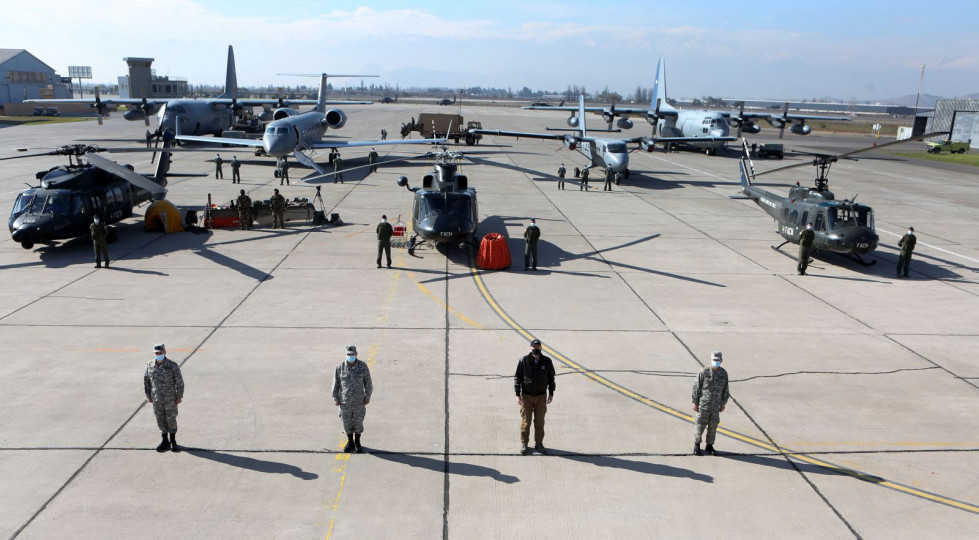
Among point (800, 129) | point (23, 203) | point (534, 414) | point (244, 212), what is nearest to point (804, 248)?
point (534, 414)

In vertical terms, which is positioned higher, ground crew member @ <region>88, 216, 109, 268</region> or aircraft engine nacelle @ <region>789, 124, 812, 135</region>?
aircraft engine nacelle @ <region>789, 124, 812, 135</region>

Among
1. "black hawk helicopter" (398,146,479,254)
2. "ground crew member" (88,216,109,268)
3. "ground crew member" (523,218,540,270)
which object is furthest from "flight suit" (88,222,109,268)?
"ground crew member" (523,218,540,270)

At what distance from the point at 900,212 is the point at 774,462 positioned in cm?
2691

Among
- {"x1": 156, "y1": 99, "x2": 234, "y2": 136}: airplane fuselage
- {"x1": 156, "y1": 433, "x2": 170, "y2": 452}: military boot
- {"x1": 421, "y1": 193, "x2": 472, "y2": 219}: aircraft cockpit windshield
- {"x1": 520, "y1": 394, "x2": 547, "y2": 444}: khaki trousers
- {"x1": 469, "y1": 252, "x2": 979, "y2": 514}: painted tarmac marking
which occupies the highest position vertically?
{"x1": 156, "y1": 99, "x2": 234, "y2": 136}: airplane fuselage

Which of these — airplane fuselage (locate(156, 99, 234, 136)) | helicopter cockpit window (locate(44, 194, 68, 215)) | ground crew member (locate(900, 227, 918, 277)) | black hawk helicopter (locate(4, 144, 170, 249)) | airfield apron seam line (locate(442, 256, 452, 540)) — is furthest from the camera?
airplane fuselage (locate(156, 99, 234, 136))

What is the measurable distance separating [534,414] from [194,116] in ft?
→ 150

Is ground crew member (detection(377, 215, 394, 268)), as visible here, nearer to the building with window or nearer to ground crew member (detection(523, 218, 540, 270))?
ground crew member (detection(523, 218, 540, 270))

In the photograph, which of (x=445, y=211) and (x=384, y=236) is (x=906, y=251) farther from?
(x=384, y=236)

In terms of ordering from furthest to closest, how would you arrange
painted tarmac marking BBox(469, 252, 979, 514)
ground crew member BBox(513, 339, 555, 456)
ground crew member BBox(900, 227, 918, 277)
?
1. ground crew member BBox(900, 227, 918, 277)
2. ground crew member BBox(513, 339, 555, 456)
3. painted tarmac marking BBox(469, 252, 979, 514)

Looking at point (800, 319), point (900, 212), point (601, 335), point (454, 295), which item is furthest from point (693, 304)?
point (900, 212)

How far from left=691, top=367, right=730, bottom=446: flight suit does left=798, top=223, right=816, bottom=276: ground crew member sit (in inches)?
460

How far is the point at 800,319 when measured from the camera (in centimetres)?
1512

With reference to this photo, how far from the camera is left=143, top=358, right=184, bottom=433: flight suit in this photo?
8703mm

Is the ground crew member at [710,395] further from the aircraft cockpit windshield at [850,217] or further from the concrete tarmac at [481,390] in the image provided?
the aircraft cockpit windshield at [850,217]
